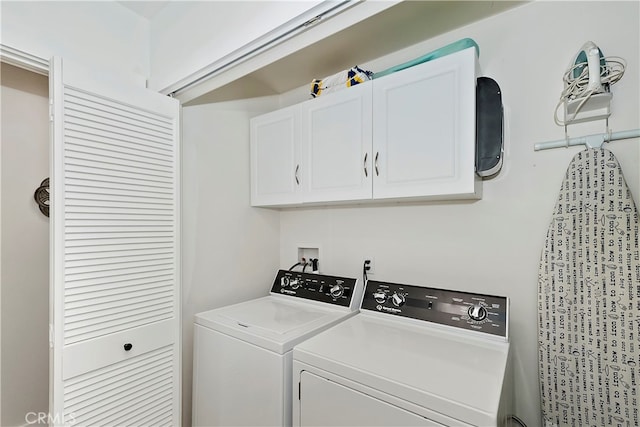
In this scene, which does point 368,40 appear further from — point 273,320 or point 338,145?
point 273,320

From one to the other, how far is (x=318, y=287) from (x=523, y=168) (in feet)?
4.29

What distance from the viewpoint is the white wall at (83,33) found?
1.33 meters

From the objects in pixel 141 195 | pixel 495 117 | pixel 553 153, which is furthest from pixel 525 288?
pixel 141 195

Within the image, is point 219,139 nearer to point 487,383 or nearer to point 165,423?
point 165,423

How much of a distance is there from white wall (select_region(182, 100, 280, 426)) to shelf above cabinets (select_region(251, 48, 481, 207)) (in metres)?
0.24

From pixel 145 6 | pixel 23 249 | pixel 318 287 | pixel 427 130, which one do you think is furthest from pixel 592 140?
pixel 23 249

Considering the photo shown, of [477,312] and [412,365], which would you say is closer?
[412,365]

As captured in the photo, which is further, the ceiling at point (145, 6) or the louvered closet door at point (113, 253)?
the ceiling at point (145, 6)

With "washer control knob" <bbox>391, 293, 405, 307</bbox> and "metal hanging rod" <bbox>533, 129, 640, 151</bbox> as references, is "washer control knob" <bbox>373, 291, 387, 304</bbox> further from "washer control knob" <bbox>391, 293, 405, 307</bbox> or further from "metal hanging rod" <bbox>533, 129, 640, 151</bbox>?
"metal hanging rod" <bbox>533, 129, 640, 151</bbox>

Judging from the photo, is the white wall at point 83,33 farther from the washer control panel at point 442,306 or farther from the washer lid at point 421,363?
the washer control panel at point 442,306

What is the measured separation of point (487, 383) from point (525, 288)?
0.67 meters

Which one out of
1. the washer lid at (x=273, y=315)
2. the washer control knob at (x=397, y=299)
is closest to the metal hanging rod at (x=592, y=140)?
the washer control knob at (x=397, y=299)

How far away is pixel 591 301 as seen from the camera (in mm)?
1216

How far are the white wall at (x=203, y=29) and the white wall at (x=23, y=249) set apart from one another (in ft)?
2.94
